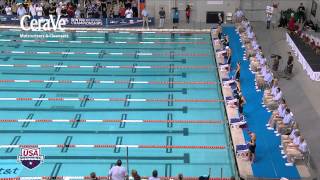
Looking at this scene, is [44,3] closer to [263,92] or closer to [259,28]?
[259,28]

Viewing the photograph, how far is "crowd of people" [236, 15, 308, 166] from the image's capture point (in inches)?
572

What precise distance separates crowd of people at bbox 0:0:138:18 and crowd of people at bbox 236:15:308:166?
22.4ft

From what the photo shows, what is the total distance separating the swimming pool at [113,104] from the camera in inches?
594

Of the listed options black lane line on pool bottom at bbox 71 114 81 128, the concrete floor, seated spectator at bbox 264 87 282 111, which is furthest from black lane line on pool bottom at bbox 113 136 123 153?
the concrete floor

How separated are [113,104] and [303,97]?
6.87 meters

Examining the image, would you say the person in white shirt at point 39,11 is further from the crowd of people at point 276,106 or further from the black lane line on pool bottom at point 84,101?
the crowd of people at point 276,106

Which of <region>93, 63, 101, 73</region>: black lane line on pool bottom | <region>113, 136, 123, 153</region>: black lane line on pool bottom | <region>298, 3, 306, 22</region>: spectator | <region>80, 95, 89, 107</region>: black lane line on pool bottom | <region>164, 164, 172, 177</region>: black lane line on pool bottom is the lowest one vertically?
<region>164, 164, 172, 177</region>: black lane line on pool bottom

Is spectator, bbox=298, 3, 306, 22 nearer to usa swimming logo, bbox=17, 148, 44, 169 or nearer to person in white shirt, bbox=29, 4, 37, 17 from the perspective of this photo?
person in white shirt, bbox=29, 4, 37, 17

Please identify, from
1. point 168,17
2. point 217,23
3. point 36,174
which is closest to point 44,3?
point 168,17

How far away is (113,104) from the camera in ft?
60.5

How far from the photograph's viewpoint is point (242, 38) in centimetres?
2470

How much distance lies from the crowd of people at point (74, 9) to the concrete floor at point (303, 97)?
24.8 ft

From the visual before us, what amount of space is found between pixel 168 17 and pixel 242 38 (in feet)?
16.5

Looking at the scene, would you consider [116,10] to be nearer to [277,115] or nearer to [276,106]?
[276,106]
